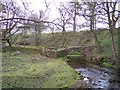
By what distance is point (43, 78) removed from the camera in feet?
43.5

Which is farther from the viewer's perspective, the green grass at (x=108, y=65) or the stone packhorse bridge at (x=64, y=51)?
the stone packhorse bridge at (x=64, y=51)

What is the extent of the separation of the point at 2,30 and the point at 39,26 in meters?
0.82

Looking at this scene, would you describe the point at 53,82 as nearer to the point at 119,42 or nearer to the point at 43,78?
the point at 43,78

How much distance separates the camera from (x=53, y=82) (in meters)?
12.3

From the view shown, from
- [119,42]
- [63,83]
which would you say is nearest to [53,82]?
[63,83]


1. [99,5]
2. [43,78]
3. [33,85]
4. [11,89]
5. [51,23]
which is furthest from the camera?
[99,5]

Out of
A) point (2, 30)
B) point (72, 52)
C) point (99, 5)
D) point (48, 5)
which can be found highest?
point (99, 5)

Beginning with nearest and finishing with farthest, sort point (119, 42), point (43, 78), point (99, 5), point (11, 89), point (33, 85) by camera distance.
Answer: point (11, 89) → point (33, 85) → point (43, 78) → point (99, 5) → point (119, 42)

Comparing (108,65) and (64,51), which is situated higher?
(64,51)

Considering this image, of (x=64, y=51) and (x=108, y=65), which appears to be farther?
(x=64, y=51)

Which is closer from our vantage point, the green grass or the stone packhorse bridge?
the green grass

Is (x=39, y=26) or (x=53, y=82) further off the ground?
(x=39, y=26)

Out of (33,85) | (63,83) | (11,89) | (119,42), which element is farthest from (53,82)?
(119,42)

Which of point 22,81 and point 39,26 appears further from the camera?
point 22,81
